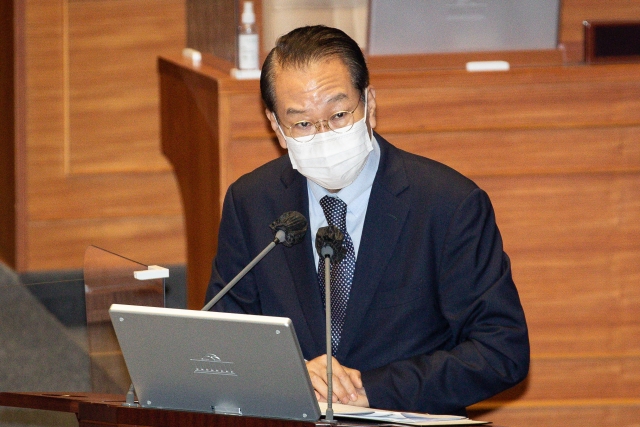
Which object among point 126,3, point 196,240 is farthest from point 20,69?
point 196,240

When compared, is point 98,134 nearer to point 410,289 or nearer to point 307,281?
point 307,281

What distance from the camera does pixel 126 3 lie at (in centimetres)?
576

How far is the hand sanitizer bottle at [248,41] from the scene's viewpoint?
3.66m

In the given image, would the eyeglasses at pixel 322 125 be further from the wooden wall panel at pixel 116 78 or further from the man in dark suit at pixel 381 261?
the wooden wall panel at pixel 116 78

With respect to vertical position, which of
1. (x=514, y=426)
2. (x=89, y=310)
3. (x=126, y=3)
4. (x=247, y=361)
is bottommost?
(x=514, y=426)

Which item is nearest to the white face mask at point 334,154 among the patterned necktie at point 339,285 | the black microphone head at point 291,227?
the patterned necktie at point 339,285

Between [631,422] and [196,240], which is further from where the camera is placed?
[196,240]

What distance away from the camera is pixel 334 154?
92.7 inches

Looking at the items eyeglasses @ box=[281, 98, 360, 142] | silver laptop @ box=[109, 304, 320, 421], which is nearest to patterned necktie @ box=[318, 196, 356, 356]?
eyeglasses @ box=[281, 98, 360, 142]

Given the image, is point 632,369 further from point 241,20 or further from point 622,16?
point 241,20

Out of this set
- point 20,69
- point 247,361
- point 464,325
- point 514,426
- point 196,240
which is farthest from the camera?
point 20,69

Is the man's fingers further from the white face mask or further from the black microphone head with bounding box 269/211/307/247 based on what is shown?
the white face mask

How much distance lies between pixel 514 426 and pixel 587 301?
51 cm

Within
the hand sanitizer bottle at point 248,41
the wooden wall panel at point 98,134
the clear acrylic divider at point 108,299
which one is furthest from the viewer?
the wooden wall panel at point 98,134
